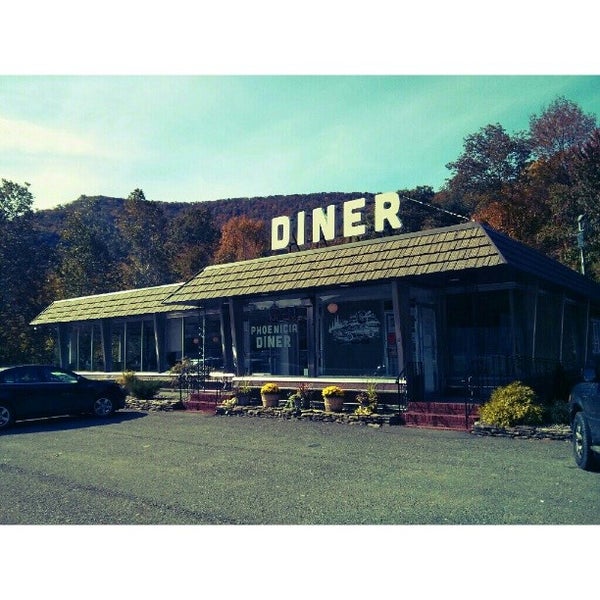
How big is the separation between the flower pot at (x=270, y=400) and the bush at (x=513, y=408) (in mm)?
6075

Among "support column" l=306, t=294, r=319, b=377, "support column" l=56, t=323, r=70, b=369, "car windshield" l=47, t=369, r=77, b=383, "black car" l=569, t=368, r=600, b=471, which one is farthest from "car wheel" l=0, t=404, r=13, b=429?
"support column" l=56, t=323, r=70, b=369

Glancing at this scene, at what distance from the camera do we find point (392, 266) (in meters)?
14.5

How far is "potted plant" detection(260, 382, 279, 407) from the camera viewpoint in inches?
628

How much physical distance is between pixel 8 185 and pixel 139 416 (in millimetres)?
36228

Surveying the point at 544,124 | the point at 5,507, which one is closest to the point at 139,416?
the point at 5,507

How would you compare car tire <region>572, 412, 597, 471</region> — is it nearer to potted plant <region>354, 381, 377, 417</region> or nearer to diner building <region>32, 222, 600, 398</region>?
diner building <region>32, 222, 600, 398</region>

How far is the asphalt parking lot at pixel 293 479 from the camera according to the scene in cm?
635

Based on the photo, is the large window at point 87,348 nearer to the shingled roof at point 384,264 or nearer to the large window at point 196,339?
the large window at point 196,339

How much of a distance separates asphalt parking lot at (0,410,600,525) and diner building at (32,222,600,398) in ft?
11.1

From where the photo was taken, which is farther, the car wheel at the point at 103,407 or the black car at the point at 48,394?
the car wheel at the point at 103,407

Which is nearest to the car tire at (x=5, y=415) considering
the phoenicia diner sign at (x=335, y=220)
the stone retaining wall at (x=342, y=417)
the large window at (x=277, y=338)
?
the stone retaining wall at (x=342, y=417)

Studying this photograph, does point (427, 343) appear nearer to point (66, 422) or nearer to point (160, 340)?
point (66, 422)

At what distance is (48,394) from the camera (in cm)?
1480

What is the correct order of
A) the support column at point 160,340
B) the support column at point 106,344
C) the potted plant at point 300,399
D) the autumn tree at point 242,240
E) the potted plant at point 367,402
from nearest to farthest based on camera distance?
the potted plant at point 367,402 → the potted plant at point 300,399 → the support column at point 160,340 → the support column at point 106,344 → the autumn tree at point 242,240
